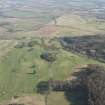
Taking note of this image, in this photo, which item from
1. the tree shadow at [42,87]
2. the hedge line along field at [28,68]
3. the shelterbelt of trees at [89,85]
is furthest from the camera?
the hedge line along field at [28,68]

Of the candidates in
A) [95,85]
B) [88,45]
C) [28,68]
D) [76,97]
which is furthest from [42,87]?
[88,45]

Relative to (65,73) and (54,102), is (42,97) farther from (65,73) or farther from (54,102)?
(65,73)

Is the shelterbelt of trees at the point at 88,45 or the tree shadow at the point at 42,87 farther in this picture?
the shelterbelt of trees at the point at 88,45

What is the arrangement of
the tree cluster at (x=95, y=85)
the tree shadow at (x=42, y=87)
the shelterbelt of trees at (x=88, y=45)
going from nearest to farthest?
1. the tree cluster at (x=95, y=85)
2. the tree shadow at (x=42, y=87)
3. the shelterbelt of trees at (x=88, y=45)

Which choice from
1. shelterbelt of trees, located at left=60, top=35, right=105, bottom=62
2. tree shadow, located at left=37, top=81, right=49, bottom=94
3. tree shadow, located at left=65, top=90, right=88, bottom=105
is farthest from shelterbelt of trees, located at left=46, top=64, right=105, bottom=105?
shelterbelt of trees, located at left=60, top=35, right=105, bottom=62

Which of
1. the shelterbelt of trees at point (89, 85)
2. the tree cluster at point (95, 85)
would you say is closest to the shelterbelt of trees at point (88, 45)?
the shelterbelt of trees at point (89, 85)

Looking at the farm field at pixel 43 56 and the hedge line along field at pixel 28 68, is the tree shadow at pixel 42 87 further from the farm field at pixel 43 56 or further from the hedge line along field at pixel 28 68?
the hedge line along field at pixel 28 68

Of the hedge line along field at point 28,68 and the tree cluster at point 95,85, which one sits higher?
the tree cluster at point 95,85

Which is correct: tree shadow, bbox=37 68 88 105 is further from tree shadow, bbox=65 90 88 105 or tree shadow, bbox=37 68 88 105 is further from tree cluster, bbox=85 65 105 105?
tree cluster, bbox=85 65 105 105
